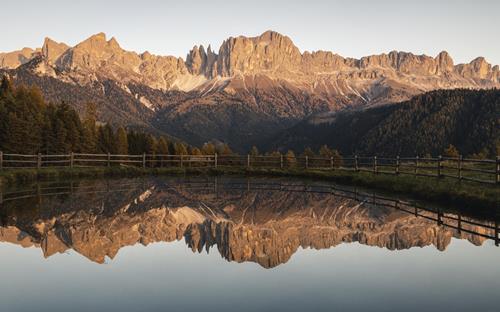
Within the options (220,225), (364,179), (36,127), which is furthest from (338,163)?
(220,225)

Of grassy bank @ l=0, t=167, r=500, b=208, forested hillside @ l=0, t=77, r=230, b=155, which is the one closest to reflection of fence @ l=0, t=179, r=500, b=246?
grassy bank @ l=0, t=167, r=500, b=208

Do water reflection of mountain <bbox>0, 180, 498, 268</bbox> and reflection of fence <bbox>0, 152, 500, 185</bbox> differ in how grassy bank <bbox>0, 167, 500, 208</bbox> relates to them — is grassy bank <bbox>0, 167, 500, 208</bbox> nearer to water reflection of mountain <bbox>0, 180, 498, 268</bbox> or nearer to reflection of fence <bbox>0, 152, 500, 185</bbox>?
reflection of fence <bbox>0, 152, 500, 185</bbox>

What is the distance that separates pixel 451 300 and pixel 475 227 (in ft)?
28.8

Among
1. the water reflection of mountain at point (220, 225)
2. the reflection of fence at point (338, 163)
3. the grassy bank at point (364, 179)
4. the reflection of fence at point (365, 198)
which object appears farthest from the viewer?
A: the reflection of fence at point (338, 163)

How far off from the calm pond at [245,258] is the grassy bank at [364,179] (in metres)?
2.31

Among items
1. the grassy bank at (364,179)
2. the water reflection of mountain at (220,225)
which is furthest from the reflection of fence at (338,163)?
the water reflection of mountain at (220,225)

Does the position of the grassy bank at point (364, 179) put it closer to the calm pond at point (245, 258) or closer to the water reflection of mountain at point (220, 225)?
the calm pond at point (245, 258)

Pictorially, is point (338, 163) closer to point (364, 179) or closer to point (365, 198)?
point (364, 179)

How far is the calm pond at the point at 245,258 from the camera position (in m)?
9.29

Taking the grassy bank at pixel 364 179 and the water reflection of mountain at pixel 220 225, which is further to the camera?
the grassy bank at pixel 364 179

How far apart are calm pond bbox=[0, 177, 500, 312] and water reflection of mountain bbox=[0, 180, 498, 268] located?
0.16 feet

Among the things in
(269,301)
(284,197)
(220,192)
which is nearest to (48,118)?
(220,192)

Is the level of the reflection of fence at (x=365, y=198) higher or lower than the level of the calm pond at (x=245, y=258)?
higher

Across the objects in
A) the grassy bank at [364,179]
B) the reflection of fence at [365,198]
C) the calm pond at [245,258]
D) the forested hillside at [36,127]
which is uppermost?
the forested hillside at [36,127]
